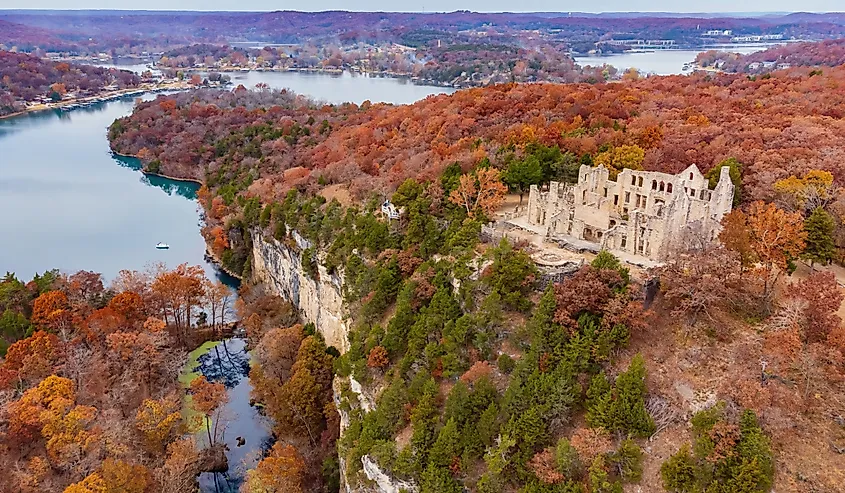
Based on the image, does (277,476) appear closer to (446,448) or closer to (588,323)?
(446,448)

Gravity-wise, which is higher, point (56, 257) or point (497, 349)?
point (497, 349)

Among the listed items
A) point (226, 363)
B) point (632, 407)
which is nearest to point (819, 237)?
point (632, 407)


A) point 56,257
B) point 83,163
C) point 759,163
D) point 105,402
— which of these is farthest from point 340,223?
point 83,163

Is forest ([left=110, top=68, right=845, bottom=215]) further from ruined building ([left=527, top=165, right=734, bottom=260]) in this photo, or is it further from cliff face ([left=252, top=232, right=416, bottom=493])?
cliff face ([left=252, top=232, right=416, bottom=493])

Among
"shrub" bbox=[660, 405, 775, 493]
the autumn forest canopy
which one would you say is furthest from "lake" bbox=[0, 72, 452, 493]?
"shrub" bbox=[660, 405, 775, 493]

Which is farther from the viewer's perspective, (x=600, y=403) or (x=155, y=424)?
(x=155, y=424)

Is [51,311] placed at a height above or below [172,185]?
above

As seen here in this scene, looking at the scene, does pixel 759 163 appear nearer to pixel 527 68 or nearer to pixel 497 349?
pixel 497 349
